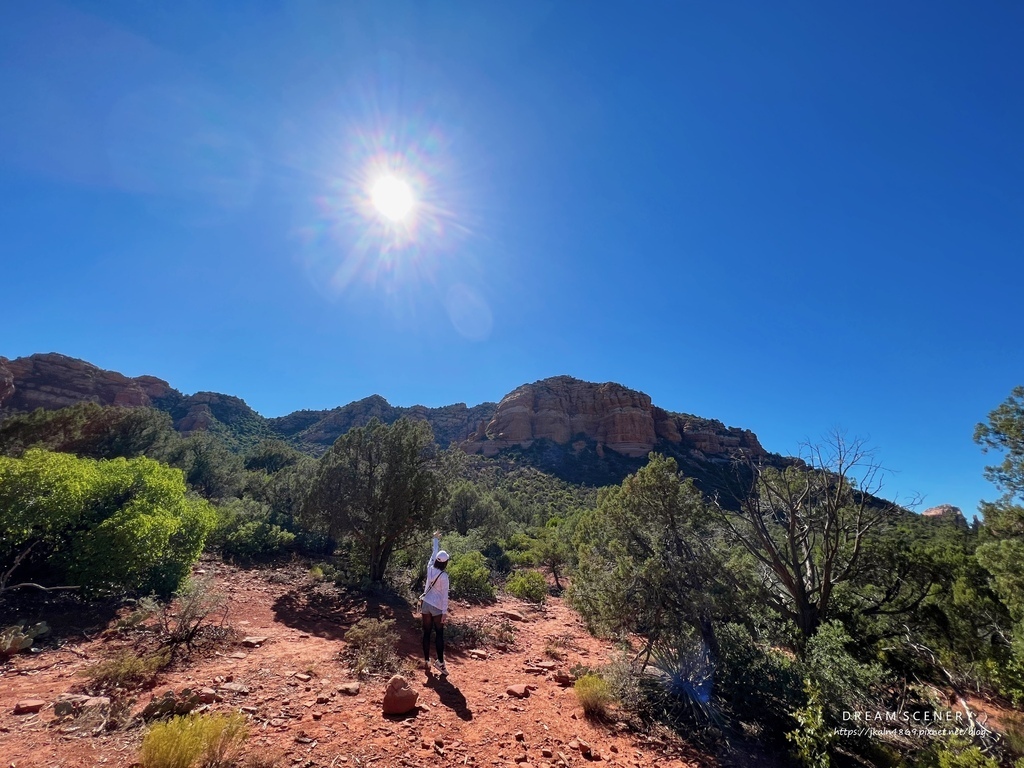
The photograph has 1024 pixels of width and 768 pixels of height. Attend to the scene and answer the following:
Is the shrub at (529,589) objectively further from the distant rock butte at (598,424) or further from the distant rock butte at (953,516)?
the distant rock butte at (598,424)

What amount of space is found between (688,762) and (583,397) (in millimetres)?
83123

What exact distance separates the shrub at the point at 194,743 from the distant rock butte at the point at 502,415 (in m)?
62.1

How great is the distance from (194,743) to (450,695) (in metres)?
3.08

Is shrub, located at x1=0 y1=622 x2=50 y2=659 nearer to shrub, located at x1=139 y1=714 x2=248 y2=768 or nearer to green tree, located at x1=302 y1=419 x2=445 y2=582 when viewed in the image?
shrub, located at x1=139 y1=714 x2=248 y2=768

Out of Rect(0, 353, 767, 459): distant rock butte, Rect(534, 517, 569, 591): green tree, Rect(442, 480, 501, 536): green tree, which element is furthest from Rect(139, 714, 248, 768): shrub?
Rect(0, 353, 767, 459): distant rock butte

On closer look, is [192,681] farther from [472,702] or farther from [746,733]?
[746,733]

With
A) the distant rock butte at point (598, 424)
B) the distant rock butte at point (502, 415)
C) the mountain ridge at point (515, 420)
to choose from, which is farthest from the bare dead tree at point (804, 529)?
the distant rock butte at point (598, 424)

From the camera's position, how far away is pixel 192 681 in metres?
Result: 4.78

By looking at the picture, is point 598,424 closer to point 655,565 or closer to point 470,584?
point 470,584

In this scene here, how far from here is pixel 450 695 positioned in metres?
5.32

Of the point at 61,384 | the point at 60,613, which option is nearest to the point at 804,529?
the point at 60,613

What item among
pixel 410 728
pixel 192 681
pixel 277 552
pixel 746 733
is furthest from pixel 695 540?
pixel 277 552

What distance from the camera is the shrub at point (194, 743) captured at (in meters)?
3.02

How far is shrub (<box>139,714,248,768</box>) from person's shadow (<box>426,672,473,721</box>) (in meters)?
2.36
